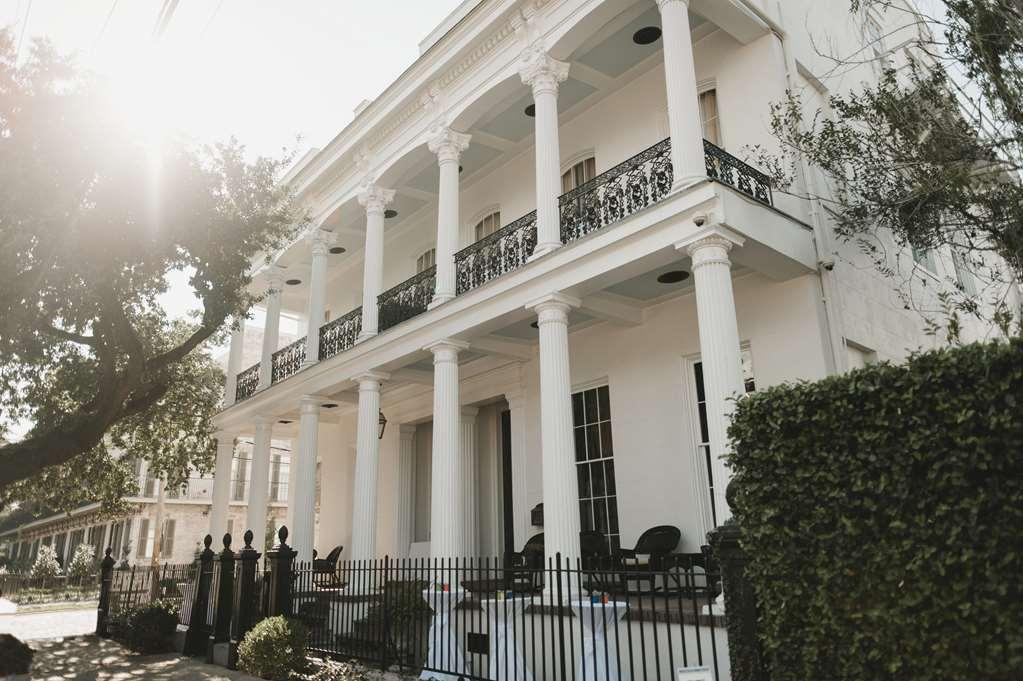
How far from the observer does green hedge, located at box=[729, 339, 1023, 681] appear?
3525mm

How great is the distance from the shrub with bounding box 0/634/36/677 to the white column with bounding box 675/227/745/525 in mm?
9789

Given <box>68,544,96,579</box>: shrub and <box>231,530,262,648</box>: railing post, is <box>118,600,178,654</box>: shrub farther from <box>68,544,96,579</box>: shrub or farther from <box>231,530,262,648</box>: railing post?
<box>68,544,96,579</box>: shrub

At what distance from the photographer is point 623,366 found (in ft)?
39.0

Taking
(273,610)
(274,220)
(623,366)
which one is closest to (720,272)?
(623,366)

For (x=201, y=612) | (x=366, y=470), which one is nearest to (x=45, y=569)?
(x=201, y=612)

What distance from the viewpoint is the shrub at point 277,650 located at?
28.1ft

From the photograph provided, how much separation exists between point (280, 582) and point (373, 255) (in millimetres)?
6556

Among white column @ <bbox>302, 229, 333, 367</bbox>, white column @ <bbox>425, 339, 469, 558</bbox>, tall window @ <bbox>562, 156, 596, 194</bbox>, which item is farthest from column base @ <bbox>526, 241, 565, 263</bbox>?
white column @ <bbox>302, 229, 333, 367</bbox>

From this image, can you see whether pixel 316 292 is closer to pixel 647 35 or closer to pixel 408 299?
pixel 408 299

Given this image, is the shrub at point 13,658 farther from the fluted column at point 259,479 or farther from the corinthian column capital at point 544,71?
the corinthian column capital at point 544,71

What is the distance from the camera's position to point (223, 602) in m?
10.6

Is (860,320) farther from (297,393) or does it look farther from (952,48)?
(297,393)

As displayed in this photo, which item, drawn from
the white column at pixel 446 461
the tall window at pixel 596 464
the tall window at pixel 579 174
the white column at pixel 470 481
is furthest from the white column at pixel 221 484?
the tall window at pixel 579 174

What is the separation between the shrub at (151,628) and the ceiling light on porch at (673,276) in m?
9.73
